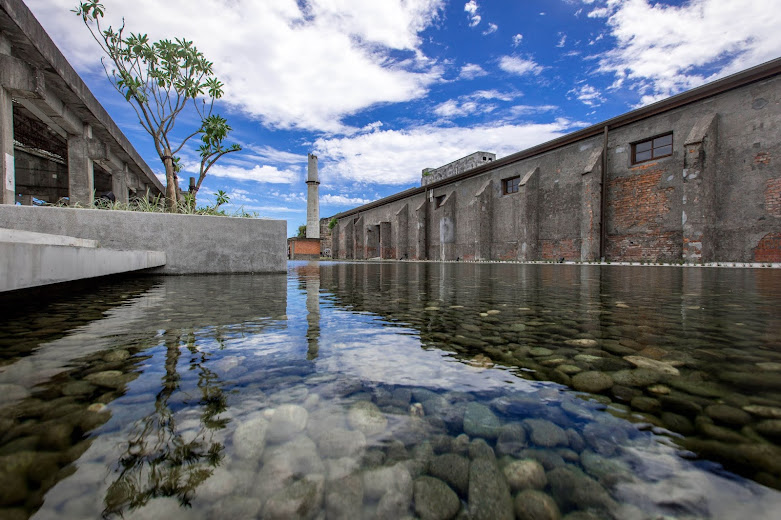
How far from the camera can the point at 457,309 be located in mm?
2369

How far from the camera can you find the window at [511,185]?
19.9m

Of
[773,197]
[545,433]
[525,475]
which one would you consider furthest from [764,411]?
[773,197]

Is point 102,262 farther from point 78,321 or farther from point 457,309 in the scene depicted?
point 457,309

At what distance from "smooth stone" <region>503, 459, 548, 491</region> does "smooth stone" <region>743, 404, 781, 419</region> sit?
575 mm

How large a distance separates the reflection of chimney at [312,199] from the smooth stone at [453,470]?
131 feet

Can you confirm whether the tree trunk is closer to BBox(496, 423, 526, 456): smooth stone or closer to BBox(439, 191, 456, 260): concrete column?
BBox(496, 423, 526, 456): smooth stone

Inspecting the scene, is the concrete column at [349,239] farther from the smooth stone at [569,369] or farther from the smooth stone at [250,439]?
the smooth stone at [250,439]

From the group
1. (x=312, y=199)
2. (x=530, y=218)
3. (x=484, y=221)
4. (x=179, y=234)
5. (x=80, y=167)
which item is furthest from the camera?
(x=312, y=199)

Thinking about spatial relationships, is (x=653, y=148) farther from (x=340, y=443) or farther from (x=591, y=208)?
(x=340, y=443)

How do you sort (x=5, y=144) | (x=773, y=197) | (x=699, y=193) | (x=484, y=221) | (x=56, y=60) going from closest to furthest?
(x=5, y=144) < (x=56, y=60) < (x=773, y=197) < (x=699, y=193) < (x=484, y=221)

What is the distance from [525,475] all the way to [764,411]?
2.10 ft

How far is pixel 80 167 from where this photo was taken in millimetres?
10289

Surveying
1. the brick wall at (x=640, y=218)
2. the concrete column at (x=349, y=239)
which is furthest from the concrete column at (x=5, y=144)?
the concrete column at (x=349, y=239)

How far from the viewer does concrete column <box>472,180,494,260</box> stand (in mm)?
20656
